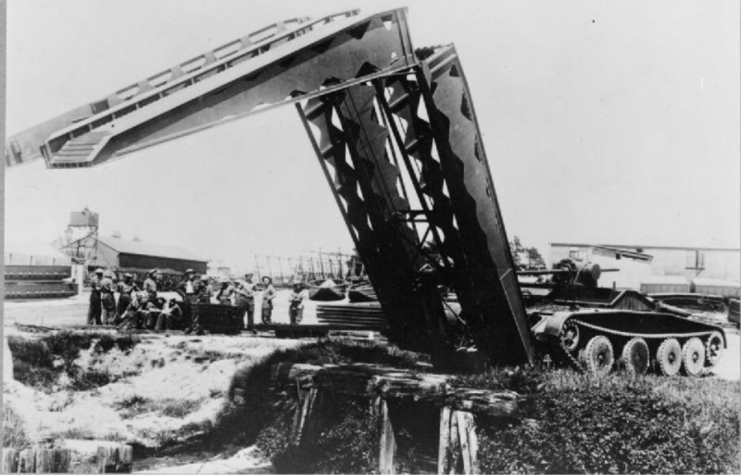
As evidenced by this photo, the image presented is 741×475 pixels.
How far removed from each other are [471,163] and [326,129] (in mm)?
1502

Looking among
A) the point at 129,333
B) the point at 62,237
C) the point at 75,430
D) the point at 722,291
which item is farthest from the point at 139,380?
the point at 722,291

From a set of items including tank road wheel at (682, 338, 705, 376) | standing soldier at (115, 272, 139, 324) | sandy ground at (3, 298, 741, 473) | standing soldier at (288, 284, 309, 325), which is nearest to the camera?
sandy ground at (3, 298, 741, 473)

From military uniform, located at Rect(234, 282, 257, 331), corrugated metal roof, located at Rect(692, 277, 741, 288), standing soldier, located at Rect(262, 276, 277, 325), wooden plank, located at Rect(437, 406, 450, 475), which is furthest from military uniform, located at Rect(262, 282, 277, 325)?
corrugated metal roof, located at Rect(692, 277, 741, 288)

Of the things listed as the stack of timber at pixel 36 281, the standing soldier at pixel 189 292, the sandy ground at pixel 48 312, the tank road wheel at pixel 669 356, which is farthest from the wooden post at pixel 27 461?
the tank road wheel at pixel 669 356

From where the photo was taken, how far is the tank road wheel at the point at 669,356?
329 inches

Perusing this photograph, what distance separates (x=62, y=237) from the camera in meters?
6.54

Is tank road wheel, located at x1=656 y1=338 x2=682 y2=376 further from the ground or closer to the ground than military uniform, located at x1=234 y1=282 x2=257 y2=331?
closer to the ground

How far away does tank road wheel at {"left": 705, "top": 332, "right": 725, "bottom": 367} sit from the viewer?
29.5ft

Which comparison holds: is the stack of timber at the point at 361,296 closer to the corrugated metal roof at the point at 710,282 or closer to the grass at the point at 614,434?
the grass at the point at 614,434

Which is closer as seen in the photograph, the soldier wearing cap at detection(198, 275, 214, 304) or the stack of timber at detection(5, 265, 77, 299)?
the stack of timber at detection(5, 265, 77, 299)

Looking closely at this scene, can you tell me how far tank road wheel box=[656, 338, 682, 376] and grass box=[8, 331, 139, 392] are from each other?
24.0 feet

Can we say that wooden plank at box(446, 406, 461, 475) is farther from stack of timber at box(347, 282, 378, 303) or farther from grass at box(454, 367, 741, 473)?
stack of timber at box(347, 282, 378, 303)

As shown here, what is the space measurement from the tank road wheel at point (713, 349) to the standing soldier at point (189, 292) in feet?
26.3

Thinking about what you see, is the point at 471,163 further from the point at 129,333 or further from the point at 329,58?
the point at 129,333
